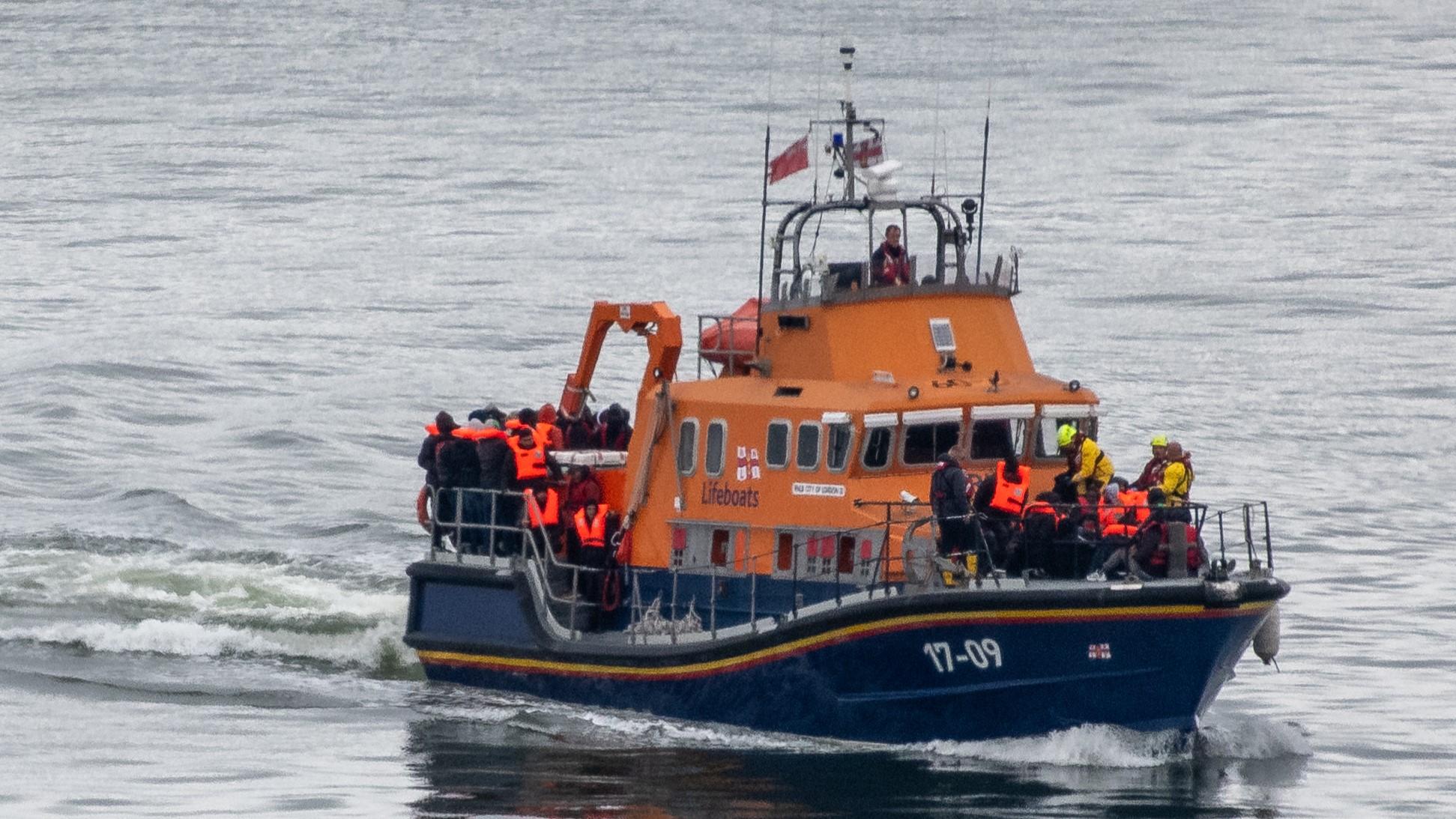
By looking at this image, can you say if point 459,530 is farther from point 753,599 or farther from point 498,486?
point 753,599

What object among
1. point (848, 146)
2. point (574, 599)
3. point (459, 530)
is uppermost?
point (848, 146)

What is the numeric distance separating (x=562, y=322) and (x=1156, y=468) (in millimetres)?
20279

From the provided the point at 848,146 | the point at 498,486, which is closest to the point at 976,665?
the point at 848,146

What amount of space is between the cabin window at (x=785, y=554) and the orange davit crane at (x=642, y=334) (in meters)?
1.63

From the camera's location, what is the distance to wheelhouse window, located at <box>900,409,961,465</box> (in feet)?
58.9

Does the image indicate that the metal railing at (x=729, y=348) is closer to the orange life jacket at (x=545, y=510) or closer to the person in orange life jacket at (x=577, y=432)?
the orange life jacket at (x=545, y=510)

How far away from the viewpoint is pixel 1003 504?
17.1m

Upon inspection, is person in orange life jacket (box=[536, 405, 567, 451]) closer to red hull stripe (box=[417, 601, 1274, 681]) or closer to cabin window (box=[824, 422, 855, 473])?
red hull stripe (box=[417, 601, 1274, 681])

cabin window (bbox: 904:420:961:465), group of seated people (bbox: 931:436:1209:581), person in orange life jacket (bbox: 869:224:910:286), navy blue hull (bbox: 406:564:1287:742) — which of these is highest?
person in orange life jacket (bbox: 869:224:910:286)

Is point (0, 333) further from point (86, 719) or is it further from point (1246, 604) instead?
point (1246, 604)

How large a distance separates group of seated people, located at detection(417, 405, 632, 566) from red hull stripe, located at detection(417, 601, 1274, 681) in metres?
0.89

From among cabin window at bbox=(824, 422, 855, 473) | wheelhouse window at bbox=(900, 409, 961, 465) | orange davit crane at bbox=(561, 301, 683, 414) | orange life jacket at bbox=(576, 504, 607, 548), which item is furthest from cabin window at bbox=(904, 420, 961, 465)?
orange life jacket at bbox=(576, 504, 607, 548)

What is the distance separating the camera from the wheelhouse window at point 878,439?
58.2 feet

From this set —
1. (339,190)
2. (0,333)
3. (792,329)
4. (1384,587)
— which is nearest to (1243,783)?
(792,329)
